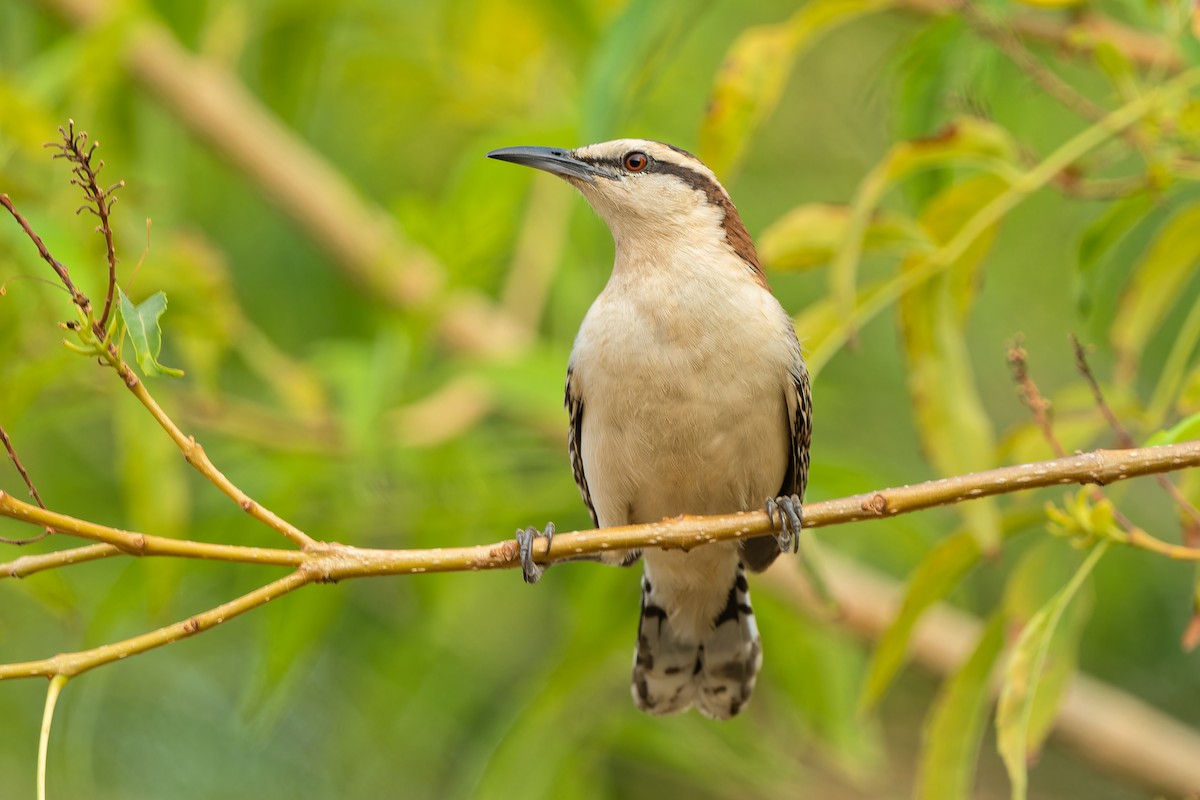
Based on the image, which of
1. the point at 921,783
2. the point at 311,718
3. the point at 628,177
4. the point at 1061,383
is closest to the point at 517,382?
the point at 628,177

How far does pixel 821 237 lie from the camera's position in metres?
4.40

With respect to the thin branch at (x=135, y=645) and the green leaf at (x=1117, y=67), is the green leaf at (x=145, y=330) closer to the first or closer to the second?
the thin branch at (x=135, y=645)

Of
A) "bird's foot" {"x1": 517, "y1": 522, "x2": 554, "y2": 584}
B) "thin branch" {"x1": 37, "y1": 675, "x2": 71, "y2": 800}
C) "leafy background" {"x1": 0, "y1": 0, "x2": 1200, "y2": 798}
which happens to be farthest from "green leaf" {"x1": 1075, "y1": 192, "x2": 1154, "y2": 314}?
"thin branch" {"x1": 37, "y1": 675, "x2": 71, "y2": 800}

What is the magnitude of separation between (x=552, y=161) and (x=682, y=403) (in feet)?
3.89

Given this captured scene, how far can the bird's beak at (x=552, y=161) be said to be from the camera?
505cm

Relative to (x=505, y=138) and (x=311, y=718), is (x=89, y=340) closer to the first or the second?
(x=505, y=138)

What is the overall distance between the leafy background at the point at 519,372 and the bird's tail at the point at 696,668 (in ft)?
0.95

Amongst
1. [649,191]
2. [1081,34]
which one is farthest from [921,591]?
[649,191]

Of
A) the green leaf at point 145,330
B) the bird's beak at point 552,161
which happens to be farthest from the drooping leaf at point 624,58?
the green leaf at point 145,330

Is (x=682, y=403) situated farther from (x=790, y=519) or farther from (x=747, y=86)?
(x=747, y=86)

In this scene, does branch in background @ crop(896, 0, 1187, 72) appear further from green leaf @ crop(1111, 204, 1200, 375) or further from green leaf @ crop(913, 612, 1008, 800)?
green leaf @ crop(913, 612, 1008, 800)

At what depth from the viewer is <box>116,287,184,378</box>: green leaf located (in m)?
2.66

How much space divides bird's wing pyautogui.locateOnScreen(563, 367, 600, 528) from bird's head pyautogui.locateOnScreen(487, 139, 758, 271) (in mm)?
631

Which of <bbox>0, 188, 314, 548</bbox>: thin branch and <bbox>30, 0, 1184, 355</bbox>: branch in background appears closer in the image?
<bbox>0, 188, 314, 548</bbox>: thin branch
